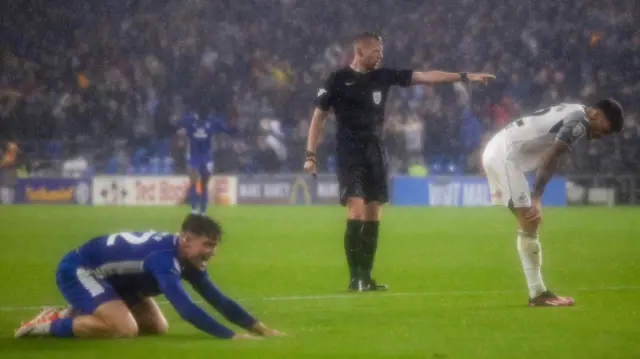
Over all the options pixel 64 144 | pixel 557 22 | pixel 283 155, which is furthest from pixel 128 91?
pixel 557 22

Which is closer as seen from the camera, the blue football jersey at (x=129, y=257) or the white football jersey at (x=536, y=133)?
the blue football jersey at (x=129, y=257)

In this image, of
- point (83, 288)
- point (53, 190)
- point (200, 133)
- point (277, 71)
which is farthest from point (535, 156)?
point (277, 71)

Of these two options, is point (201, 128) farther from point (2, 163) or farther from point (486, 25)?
point (486, 25)

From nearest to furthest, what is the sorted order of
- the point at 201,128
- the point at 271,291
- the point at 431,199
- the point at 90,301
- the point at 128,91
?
1. the point at 90,301
2. the point at 271,291
3. the point at 201,128
4. the point at 431,199
5. the point at 128,91

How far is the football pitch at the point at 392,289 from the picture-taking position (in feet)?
26.3

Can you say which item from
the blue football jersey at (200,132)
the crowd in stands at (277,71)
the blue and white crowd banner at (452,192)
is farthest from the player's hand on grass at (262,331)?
the crowd in stands at (277,71)

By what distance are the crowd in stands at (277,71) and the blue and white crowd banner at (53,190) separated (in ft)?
2.31

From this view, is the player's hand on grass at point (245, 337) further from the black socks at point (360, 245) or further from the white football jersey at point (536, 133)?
the black socks at point (360, 245)

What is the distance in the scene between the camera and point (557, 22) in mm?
36156

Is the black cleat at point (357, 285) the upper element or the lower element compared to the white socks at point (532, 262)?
lower

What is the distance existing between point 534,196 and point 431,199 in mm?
21898

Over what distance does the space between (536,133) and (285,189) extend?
73.0 feet

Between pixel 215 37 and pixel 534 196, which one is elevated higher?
pixel 215 37

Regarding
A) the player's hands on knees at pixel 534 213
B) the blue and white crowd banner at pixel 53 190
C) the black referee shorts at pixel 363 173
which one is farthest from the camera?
the blue and white crowd banner at pixel 53 190
